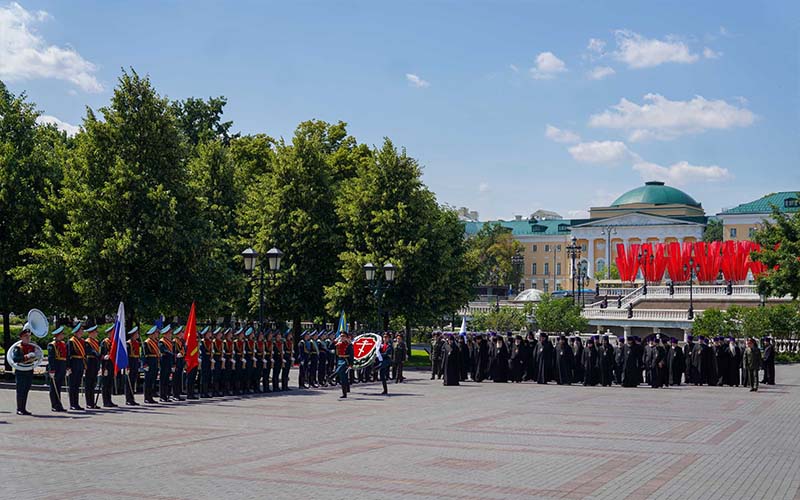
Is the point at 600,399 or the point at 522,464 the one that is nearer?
the point at 522,464

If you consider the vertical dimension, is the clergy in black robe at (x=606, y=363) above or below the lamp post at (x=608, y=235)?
below

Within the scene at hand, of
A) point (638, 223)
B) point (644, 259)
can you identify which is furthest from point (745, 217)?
point (644, 259)

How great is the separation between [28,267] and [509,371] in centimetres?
1773

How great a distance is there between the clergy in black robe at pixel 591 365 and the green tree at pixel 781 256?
11.1 meters

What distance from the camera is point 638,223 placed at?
157 metres

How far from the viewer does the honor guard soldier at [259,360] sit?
97.2ft

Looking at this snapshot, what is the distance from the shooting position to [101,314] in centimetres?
3334

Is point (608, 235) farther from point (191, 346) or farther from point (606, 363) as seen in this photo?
point (191, 346)

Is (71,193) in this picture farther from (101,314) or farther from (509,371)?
(509,371)

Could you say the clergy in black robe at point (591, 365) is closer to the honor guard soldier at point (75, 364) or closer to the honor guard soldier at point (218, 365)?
the honor guard soldier at point (218, 365)

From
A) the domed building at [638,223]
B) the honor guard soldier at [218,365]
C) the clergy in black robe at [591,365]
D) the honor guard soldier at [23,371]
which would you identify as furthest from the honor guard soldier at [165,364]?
the domed building at [638,223]

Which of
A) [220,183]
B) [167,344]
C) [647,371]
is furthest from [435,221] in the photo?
[167,344]

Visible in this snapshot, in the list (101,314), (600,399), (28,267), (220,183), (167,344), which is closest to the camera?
(167,344)

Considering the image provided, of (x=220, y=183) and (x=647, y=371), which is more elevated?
(x=220, y=183)
